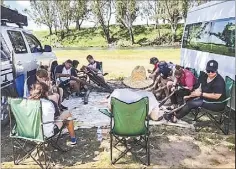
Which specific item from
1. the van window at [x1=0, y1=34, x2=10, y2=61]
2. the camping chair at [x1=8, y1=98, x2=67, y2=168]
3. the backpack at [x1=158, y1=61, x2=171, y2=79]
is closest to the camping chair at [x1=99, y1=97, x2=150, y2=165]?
the camping chair at [x1=8, y1=98, x2=67, y2=168]

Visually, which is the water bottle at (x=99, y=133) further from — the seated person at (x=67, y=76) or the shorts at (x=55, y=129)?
the seated person at (x=67, y=76)

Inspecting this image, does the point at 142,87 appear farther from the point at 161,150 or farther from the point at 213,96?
the point at 161,150

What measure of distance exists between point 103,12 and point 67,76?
24.7m

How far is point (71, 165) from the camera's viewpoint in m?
3.88

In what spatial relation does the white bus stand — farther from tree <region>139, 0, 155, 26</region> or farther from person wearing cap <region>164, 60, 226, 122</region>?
tree <region>139, 0, 155, 26</region>

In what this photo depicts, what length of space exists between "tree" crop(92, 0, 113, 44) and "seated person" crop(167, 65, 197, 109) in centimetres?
2430

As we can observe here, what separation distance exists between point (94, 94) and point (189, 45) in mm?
2989

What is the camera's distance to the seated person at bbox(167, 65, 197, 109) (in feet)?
19.5

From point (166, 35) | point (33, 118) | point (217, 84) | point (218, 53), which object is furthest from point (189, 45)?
point (166, 35)

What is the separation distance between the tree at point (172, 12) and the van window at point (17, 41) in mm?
19549

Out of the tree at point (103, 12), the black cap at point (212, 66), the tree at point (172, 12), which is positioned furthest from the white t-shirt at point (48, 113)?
the tree at point (103, 12)

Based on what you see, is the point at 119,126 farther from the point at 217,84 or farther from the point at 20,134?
the point at 217,84

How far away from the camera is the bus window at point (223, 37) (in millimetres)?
5273

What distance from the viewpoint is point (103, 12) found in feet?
102
